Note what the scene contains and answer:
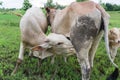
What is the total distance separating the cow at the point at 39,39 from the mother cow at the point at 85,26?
207 mm

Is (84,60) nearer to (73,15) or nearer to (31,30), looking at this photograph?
(73,15)

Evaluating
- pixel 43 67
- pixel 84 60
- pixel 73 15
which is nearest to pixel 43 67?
pixel 43 67

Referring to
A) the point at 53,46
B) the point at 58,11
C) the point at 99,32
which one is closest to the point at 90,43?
the point at 99,32

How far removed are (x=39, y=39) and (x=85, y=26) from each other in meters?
0.98

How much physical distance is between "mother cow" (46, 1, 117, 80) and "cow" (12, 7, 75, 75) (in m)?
0.21

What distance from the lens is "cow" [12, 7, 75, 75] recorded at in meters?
6.02

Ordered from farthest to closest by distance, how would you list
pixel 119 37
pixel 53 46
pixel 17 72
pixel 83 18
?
pixel 119 37 → pixel 17 72 → pixel 53 46 → pixel 83 18

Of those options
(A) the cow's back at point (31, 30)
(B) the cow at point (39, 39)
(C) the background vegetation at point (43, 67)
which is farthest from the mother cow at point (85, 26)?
(C) the background vegetation at point (43, 67)

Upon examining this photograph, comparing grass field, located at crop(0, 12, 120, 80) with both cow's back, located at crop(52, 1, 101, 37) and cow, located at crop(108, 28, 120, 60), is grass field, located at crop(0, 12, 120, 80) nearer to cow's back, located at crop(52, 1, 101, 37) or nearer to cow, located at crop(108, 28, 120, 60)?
cow, located at crop(108, 28, 120, 60)

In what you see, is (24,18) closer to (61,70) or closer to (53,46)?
(53,46)

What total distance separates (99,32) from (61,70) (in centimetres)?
142

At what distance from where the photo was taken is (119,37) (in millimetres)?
7129

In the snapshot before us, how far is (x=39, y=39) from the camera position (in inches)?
243

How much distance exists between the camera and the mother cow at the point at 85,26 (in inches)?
220
